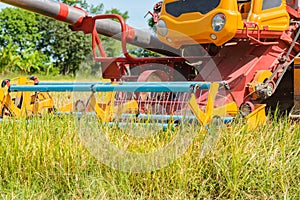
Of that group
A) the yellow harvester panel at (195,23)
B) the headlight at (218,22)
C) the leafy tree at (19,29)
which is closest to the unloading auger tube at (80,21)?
the yellow harvester panel at (195,23)

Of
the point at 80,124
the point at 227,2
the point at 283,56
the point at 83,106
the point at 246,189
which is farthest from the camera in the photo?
the point at 283,56

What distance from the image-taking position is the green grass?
109 inches

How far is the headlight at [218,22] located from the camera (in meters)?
4.35

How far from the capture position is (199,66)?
5180 mm

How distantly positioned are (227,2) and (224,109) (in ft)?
3.50

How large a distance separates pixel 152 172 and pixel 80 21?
300cm

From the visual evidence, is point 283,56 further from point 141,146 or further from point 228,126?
point 141,146

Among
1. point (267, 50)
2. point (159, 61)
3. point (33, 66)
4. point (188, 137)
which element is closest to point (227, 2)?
point (267, 50)

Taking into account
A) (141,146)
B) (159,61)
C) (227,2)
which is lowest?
(141,146)

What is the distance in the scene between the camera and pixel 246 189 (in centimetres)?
283

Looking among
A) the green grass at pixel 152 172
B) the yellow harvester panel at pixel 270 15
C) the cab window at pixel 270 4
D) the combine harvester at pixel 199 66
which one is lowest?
the green grass at pixel 152 172

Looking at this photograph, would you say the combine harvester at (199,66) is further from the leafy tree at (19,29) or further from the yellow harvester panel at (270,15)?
the leafy tree at (19,29)

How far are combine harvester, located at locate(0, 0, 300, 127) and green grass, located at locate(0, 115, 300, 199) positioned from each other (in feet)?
2.34

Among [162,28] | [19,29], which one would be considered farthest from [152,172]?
[19,29]
